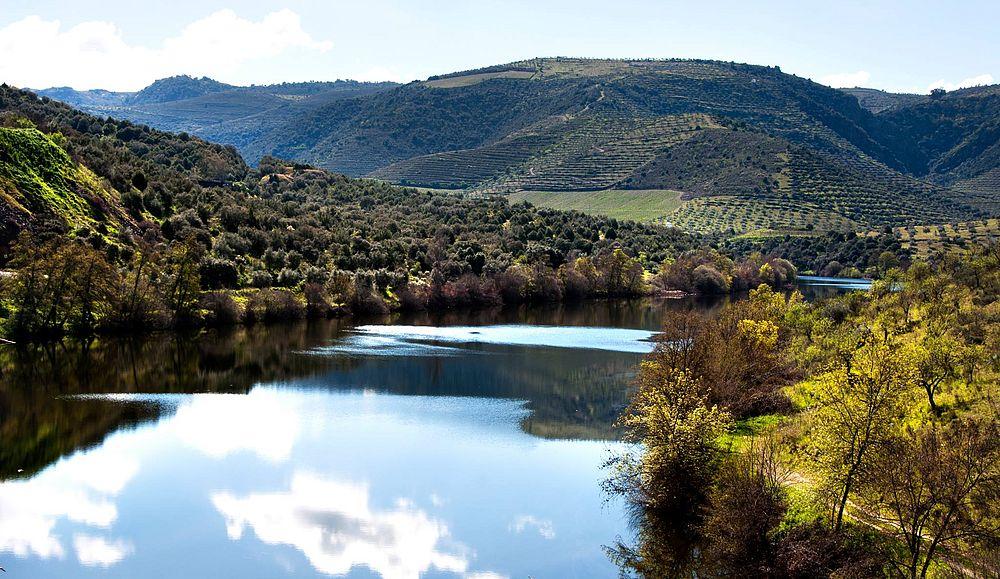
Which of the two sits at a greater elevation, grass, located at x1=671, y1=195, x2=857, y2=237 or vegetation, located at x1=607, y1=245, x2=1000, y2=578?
grass, located at x1=671, y1=195, x2=857, y2=237

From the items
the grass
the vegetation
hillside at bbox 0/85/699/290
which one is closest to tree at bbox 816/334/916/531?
the vegetation

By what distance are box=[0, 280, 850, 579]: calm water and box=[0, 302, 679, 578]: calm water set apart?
11 cm

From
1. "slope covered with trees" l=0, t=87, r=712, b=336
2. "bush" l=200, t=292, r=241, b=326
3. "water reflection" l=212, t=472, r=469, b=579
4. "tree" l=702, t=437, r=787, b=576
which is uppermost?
"slope covered with trees" l=0, t=87, r=712, b=336

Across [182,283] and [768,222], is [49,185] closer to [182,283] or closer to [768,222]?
[182,283]

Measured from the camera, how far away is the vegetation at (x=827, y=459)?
2384 centimetres

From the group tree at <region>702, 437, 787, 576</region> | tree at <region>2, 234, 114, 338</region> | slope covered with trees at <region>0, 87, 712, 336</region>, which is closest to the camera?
tree at <region>702, 437, 787, 576</region>

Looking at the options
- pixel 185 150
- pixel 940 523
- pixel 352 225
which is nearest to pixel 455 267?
pixel 352 225

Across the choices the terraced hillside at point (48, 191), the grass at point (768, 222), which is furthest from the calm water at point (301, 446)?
the grass at point (768, 222)

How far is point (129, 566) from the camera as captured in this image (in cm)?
2869

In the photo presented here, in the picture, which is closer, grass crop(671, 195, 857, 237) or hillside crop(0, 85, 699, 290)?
hillside crop(0, 85, 699, 290)

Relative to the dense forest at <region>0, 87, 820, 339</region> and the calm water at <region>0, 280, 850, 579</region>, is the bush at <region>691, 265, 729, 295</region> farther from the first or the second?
the calm water at <region>0, 280, 850, 579</region>

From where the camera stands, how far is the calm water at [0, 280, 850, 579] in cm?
3016

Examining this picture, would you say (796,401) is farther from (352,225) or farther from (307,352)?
(352,225)

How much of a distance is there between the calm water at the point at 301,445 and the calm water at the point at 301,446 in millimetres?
109
